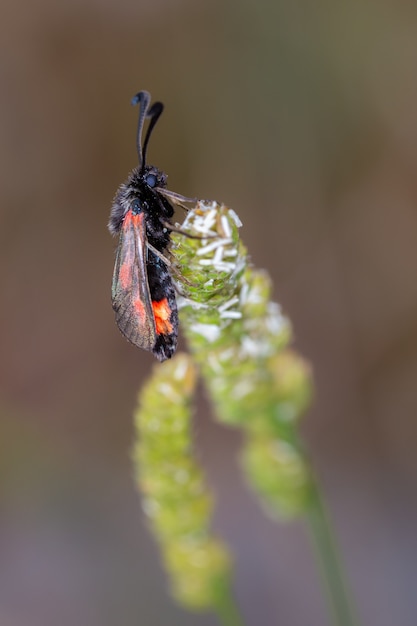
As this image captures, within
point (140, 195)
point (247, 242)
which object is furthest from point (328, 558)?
point (247, 242)

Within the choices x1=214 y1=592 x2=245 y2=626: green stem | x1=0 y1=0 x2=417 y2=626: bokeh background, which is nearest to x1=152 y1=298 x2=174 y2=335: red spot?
x1=214 y1=592 x2=245 y2=626: green stem

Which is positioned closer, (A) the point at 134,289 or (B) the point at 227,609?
(A) the point at 134,289

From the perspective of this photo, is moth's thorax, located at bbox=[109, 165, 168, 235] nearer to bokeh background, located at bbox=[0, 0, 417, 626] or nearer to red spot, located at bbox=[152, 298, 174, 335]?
red spot, located at bbox=[152, 298, 174, 335]

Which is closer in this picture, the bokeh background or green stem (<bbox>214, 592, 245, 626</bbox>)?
green stem (<bbox>214, 592, 245, 626</bbox>)

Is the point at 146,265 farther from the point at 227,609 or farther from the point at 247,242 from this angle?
the point at 247,242

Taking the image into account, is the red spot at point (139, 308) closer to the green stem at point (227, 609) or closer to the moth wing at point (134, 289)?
the moth wing at point (134, 289)

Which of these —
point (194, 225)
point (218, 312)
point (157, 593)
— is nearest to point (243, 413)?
point (218, 312)
